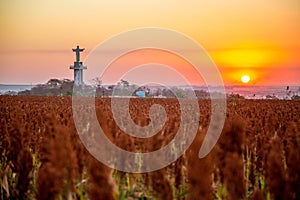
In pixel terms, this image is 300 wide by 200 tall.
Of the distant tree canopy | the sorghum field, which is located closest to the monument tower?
the distant tree canopy

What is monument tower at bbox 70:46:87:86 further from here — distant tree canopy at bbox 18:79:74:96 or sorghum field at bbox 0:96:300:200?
sorghum field at bbox 0:96:300:200

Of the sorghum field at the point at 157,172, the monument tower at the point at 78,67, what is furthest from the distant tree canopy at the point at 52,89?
the sorghum field at the point at 157,172

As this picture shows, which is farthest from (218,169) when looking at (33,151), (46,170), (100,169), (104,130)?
(33,151)

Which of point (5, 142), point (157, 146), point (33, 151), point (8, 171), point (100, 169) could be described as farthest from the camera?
point (33, 151)

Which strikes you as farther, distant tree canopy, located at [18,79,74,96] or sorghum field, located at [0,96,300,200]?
distant tree canopy, located at [18,79,74,96]

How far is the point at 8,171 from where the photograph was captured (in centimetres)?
472

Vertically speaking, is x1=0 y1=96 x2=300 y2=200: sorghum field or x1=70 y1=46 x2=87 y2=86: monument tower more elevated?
x1=70 y1=46 x2=87 y2=86: monument tower

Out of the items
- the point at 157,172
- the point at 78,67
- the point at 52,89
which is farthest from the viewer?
the point at 52,89

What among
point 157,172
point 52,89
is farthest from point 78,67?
point 157,172

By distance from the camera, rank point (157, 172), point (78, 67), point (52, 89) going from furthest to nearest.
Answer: point (52, 89), point (78, 67), point (157, 172)

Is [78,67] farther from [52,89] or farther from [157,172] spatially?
[157,172]

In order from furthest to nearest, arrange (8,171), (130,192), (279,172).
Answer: (8,171) < (130,192) < (279,172)

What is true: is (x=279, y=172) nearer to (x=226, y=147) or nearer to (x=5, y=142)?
(x=226, y=147)

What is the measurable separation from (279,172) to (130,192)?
179 cm
